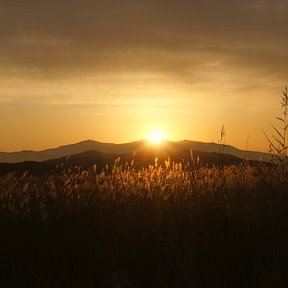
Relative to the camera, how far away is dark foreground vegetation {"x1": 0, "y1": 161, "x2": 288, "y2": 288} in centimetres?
555

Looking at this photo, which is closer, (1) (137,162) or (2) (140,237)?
(2) (140,237)

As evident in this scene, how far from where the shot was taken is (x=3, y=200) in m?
6.86

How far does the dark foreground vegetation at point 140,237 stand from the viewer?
555cm

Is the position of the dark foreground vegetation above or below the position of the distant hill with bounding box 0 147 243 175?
below

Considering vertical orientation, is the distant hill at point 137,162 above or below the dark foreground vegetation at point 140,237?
above

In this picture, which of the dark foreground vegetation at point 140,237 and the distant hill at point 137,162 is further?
the distant hill at point 137,162

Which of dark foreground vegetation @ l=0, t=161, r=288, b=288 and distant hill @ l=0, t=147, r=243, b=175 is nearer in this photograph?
dark foreground vegetation @ l=0, t=161, r=288, b=288

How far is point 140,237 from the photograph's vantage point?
621 centimetres

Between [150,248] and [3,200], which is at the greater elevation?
[3,200]

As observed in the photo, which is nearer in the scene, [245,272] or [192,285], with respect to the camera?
[192,285]

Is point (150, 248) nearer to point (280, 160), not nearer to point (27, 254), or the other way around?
point (27, 254)

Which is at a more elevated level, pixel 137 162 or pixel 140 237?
pixel 137 162

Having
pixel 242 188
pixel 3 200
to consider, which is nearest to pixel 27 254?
pixel 3 200

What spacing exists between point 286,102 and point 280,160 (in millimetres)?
1010
